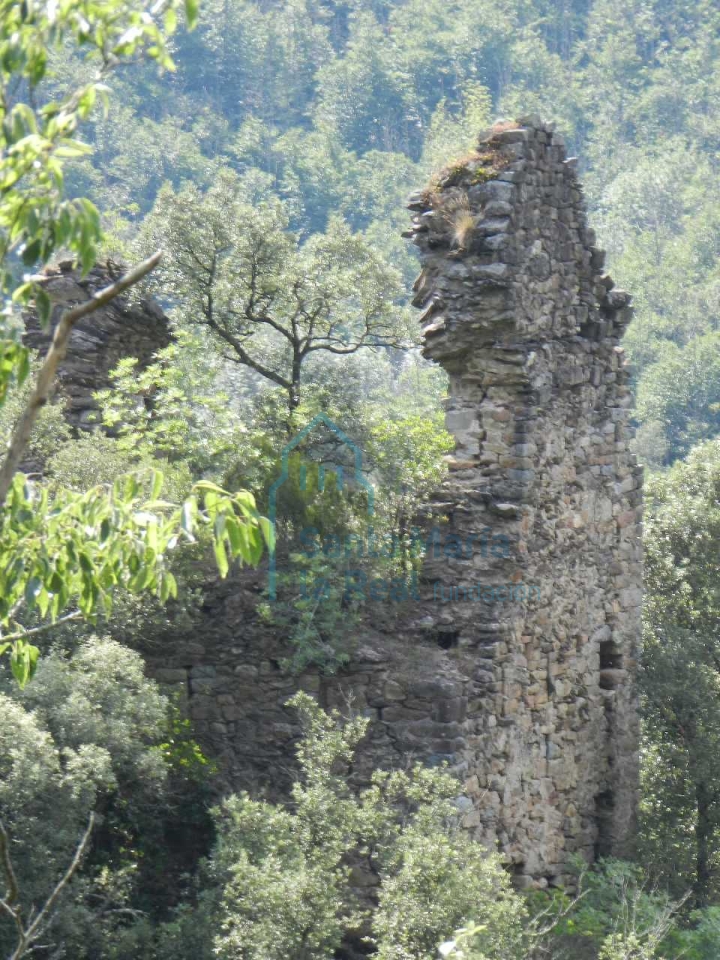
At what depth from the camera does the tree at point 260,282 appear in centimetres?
1459

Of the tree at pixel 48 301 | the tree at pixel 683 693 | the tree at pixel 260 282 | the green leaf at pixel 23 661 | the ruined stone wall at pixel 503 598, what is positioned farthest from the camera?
the tree at pixel 260 282

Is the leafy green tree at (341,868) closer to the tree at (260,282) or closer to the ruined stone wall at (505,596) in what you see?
the ruined stone wall at (505,596)

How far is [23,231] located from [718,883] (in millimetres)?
8740

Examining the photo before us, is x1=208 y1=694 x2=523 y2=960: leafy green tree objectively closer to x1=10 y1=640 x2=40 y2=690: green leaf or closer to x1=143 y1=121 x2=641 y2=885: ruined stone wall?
x1=143 y1=121 x2=641 y2=885: ruined stone wall

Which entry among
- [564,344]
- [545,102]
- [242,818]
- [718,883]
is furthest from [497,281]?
[545,102]

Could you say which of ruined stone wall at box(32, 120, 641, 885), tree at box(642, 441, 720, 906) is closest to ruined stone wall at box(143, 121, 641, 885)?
ruined stone wall at box(32, 120, 641, 885)

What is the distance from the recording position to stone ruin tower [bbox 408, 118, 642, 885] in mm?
10406

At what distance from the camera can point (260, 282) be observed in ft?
47.6

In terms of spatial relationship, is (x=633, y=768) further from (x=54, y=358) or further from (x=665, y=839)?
(x=54, y=358)

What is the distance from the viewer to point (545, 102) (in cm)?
6644

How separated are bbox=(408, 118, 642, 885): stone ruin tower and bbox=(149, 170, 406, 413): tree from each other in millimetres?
3331

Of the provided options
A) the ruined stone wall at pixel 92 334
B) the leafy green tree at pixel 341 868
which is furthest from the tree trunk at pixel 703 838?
the ruined stone wall at pixel 92 334

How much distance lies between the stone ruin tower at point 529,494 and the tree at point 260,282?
3331mm
